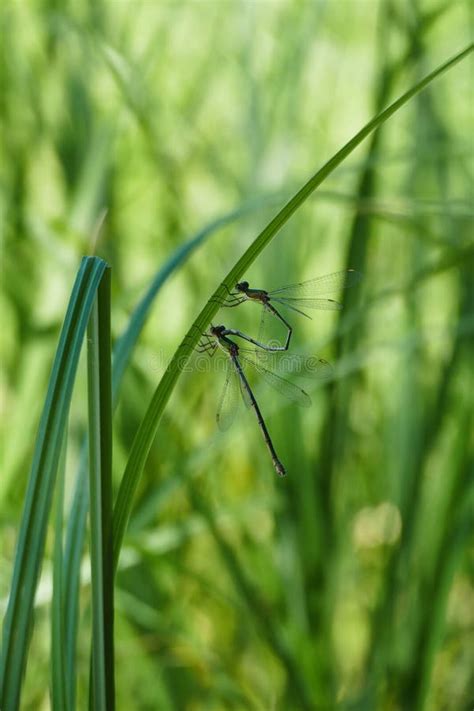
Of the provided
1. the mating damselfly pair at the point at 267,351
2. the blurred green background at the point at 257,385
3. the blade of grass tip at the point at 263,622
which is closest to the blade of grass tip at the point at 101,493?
the mating damselfly pair at the point at 267,351

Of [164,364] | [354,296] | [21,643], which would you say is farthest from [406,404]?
[21,643]

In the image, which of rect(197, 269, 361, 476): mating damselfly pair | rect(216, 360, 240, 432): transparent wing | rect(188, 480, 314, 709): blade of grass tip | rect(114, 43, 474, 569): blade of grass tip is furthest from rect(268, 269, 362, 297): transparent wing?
rect(188, 480, 314, 709): blade of grass tip

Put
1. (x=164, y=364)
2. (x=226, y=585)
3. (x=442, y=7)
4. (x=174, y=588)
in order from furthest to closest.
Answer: (x=226, y=585)
(x=174, y=588)
(x=442, y=7)
(x=164, y=364)

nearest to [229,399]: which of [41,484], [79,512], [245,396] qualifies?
[245,396]

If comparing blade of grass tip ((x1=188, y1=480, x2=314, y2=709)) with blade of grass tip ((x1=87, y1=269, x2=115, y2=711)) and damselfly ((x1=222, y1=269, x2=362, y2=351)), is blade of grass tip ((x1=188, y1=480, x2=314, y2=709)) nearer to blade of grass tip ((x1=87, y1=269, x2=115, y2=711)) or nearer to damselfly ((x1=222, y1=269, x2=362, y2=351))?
damselfly ((x1=222, y1=269, x2=362, y2=351))

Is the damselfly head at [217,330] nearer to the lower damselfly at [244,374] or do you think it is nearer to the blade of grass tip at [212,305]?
the lower damselfly at [244,374]

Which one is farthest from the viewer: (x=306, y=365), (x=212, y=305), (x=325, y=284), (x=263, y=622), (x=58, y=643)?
(x=263, y=622)

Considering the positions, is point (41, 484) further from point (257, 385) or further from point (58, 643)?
point (257, 385)

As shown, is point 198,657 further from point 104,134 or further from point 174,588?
point 104,134
